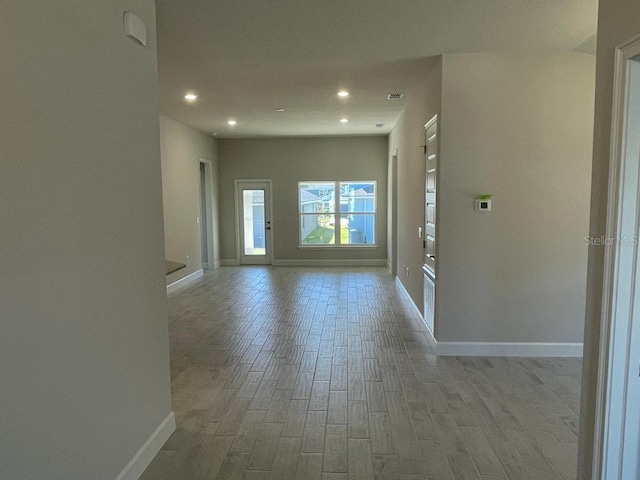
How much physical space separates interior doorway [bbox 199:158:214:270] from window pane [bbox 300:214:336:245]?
1984 millimetres

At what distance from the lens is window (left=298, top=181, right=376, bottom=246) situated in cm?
965

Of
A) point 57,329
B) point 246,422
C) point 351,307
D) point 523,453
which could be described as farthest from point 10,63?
point 351,307

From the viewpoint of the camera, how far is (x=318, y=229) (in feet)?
32.1

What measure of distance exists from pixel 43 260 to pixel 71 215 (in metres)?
0.24

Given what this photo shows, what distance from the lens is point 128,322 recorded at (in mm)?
2203

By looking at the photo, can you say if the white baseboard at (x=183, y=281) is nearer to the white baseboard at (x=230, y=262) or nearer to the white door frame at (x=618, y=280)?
the white baseboard at (x=230, y=262)

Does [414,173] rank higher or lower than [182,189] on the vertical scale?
higher

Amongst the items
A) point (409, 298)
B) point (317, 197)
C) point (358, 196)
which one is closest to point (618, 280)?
point (409, 298)

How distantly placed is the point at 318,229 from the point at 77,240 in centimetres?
807

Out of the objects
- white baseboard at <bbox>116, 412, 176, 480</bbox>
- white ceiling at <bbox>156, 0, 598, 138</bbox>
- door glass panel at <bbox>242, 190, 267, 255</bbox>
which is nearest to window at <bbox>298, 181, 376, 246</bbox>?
door glass panel at <bbox>242, 190, 267, 255</bbox>

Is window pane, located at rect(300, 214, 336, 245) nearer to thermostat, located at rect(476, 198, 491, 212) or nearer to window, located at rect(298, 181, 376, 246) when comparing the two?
window, located at rect(298, 181, 376, 246)

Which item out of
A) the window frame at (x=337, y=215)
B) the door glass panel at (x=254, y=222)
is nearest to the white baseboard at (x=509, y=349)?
the window frame at (x=337, y=215)

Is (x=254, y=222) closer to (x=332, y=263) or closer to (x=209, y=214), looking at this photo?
(x=209, y=214)

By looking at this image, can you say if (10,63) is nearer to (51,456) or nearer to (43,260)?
(43,260)
